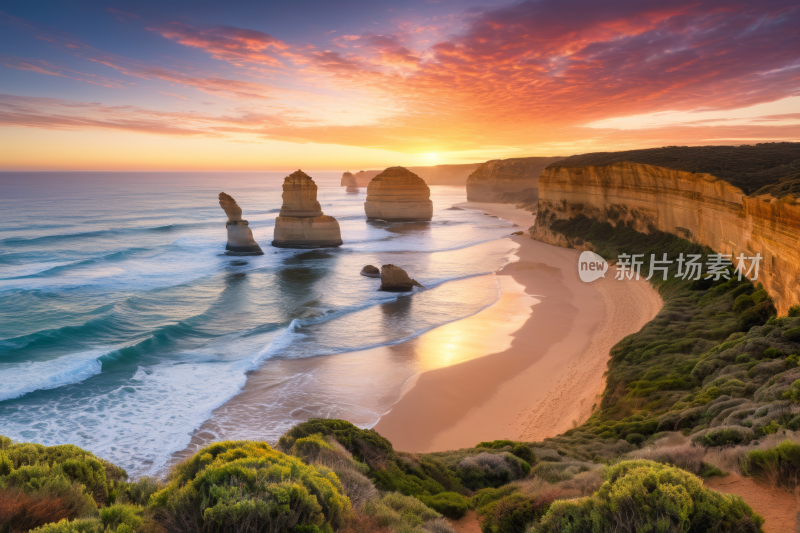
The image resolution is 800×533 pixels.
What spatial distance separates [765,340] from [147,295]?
96.8ft

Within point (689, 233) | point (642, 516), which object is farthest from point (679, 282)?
point (642, 516)

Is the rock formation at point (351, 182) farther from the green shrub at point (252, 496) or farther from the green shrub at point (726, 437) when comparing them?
the green shrub at point (252, 496)

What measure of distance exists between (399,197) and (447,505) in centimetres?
6568

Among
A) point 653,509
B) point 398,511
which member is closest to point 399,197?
point 398,511

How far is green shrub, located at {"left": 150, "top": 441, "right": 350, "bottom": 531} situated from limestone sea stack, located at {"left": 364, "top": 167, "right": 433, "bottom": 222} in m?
66.6

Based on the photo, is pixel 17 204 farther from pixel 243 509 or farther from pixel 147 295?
pixel 243 509

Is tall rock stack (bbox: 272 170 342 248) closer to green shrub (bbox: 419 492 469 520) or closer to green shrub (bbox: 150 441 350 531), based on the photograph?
green shrub (bbox: 419 492 469 520)

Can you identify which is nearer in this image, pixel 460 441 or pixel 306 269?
pixel 460 441

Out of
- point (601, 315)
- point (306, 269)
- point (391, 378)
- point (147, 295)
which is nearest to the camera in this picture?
point (391, 378)

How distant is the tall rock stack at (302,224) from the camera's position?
43469 mm

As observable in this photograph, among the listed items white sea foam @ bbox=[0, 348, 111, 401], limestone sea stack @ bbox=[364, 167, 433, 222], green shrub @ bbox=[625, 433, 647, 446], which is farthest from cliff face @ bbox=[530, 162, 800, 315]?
white sea foam @ bbox=[0, 348, 111, 401]

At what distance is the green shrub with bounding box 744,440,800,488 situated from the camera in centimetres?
545

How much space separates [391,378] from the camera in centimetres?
1602

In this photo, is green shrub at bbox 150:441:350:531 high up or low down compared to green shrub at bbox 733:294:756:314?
up
